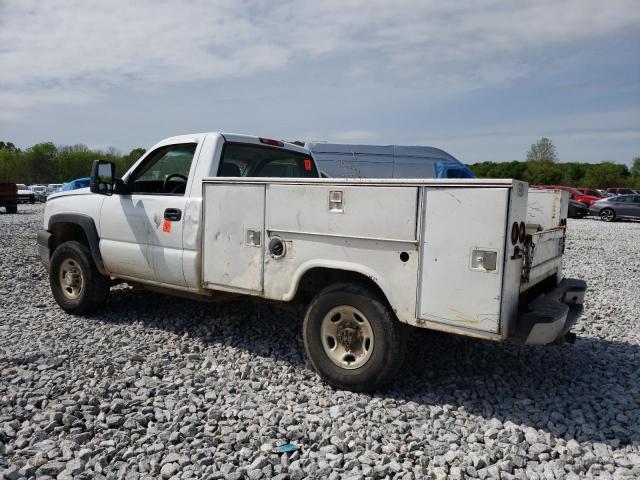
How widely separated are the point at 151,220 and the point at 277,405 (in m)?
2.38

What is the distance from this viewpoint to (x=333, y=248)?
12.9ft

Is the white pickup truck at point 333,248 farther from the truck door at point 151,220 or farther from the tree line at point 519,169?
the tree line at point 519,169

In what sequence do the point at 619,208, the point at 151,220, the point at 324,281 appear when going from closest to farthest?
the point at 324,281 < the point at 151,220 < the point at 619,208

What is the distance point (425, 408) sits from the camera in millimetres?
3791

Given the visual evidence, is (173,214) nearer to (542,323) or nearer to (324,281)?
(324,281)

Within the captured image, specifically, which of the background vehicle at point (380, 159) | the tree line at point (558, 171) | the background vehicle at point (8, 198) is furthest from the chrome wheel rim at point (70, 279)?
the tree line at point (558, 171)

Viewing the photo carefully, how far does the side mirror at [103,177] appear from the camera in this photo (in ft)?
17.3

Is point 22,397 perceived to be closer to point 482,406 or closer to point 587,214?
point 482,406

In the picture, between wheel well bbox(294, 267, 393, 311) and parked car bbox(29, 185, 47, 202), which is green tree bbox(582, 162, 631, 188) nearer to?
parked car bbox(29, 185, 47, 202)

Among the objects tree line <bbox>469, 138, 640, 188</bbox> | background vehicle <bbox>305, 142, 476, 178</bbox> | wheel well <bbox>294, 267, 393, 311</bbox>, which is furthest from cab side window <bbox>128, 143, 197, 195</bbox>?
tree line <bbox>469, 138, 640, 188</bbox>

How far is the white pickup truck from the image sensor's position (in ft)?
11.1

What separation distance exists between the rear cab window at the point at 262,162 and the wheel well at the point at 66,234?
2224mm

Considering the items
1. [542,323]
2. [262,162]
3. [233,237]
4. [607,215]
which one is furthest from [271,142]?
[607,215]

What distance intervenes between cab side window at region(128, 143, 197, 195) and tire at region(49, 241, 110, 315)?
106 cm
